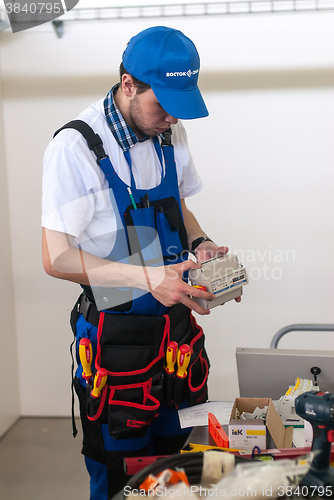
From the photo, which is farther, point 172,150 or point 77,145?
point 172,150

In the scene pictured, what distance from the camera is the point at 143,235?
1.42 metres

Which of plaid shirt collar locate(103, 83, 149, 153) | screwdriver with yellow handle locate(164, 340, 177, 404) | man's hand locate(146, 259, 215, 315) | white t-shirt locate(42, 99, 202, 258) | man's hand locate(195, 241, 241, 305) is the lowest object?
screwdriver with yellow handle locate(164, 340, 177, 404)

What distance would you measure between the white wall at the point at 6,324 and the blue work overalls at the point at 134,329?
4.76 ft

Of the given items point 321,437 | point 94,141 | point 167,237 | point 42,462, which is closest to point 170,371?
point 167,237

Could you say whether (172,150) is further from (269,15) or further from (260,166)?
(269,15)

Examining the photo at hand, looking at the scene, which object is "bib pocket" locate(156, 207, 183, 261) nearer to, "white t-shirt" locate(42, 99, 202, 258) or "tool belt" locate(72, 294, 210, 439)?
"white t-shirt" locate(42, 99, 202, 258)

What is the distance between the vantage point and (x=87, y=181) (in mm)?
1336

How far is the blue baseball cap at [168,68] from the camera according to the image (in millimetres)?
1288

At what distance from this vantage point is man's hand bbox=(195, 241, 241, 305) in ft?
5.06

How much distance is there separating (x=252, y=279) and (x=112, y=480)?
61.7 inches

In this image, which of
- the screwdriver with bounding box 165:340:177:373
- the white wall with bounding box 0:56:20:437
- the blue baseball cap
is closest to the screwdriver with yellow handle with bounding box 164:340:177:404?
the screwdriver with bounding box 165:340:177:373

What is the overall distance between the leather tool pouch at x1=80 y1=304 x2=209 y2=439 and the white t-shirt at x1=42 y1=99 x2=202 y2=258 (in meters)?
0.25

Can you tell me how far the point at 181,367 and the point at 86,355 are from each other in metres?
0.30

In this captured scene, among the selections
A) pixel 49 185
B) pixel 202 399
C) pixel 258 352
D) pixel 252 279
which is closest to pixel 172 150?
pixel 49 185
